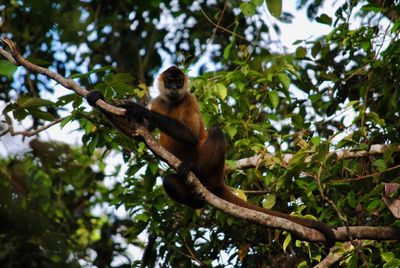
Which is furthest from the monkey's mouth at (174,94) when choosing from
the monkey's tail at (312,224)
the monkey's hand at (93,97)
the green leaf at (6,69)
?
the green leaf at (6,69)

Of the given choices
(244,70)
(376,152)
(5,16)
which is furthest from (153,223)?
(5,16)

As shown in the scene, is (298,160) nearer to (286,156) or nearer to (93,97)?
(286,156)

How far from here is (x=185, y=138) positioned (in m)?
7.09

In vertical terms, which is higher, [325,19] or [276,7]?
[325,19]

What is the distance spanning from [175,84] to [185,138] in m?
0.97

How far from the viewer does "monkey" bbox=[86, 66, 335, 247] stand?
19.9 ft

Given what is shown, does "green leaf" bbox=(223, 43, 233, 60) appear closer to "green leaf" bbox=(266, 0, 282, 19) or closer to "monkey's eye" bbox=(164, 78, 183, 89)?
"monkey's eye" bbox=(164, 78, 183, 89)

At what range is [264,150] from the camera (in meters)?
6.74

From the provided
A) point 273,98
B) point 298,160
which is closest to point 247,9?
point 273,98

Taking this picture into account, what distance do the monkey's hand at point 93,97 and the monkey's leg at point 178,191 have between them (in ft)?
4.67

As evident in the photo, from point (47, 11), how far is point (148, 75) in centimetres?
1174

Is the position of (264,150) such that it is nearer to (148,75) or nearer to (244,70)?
(244,70)

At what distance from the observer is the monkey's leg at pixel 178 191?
6.69 metres

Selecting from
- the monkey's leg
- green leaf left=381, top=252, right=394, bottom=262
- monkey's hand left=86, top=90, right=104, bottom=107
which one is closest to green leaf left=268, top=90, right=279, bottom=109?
the monkey's leg
